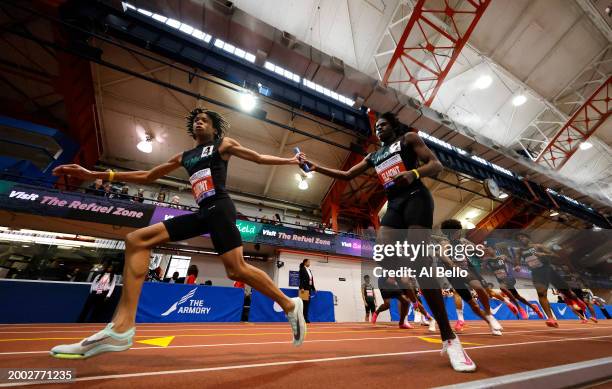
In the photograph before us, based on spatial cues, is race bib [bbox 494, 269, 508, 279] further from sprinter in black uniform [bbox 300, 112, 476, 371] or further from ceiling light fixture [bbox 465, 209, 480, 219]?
ceiling light fixture [bbox 465, 209, 480, 219]

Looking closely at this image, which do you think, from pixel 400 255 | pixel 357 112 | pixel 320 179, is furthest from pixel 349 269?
pixel 400 255

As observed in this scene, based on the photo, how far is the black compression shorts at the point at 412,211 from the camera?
68.8 inches

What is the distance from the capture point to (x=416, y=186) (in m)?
1.88

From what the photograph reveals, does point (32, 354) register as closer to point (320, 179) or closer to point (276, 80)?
point (276, 80)

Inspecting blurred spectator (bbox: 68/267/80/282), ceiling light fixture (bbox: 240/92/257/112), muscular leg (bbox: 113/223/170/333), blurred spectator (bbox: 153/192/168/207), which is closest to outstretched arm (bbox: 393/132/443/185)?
muscular leg (bbox: 113/223/170/333)

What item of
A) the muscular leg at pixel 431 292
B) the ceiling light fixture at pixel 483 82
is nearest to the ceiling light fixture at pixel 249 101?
the muscular leg at pixel 431 292

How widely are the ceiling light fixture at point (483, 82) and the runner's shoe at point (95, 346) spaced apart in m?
14.8

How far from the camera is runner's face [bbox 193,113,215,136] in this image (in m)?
2.13

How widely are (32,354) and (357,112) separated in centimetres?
1219

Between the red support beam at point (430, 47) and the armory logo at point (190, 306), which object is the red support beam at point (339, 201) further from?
the armory logo at point (190, 306)

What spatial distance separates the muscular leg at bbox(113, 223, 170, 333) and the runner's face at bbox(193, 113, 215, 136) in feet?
2.89

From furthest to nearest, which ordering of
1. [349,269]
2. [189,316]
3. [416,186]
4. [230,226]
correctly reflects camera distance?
1. [349,269]
2. [189,316]
3. [416,186]
4. [230,226]

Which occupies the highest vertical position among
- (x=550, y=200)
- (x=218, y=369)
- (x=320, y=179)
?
(x=320, y=179)

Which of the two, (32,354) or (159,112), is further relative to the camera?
(159,112)
